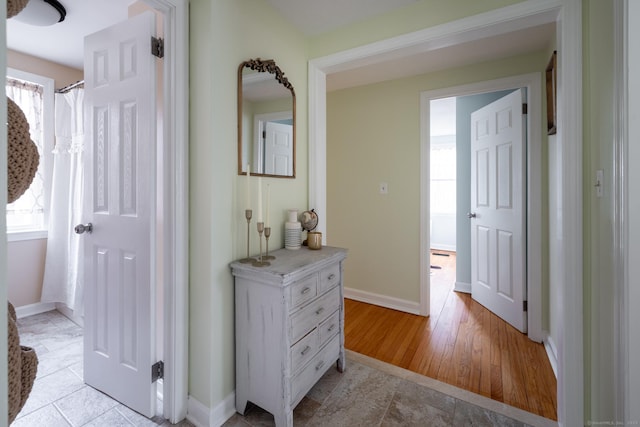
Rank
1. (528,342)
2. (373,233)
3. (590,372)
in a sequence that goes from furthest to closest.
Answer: (373,233) → (528,342) → (590,372)

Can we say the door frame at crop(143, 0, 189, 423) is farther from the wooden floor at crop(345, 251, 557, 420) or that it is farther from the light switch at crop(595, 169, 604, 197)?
the light switch at crop(595, 169, 604, 197)

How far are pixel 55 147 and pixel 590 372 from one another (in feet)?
13.9

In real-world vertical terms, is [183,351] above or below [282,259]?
below

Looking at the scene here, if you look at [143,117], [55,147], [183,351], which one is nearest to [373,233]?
[183,351]

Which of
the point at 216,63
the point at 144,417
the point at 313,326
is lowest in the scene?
the point at 144,417

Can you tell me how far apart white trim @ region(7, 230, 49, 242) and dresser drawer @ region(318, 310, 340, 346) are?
2912 millimetres

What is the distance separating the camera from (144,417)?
1.50 m

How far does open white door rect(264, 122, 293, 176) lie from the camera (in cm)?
181

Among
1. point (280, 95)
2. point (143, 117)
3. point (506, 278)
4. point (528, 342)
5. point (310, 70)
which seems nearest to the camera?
point (143, 117)

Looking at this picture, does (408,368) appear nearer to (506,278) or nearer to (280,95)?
(506,278)

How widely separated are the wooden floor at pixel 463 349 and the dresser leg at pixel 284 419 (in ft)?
2.98

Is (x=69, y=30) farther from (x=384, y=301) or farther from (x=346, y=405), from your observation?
(x=384, y=301)

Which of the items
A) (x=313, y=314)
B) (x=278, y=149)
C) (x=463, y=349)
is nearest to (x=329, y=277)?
(x=313, y=314)

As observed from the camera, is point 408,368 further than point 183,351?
Yes
